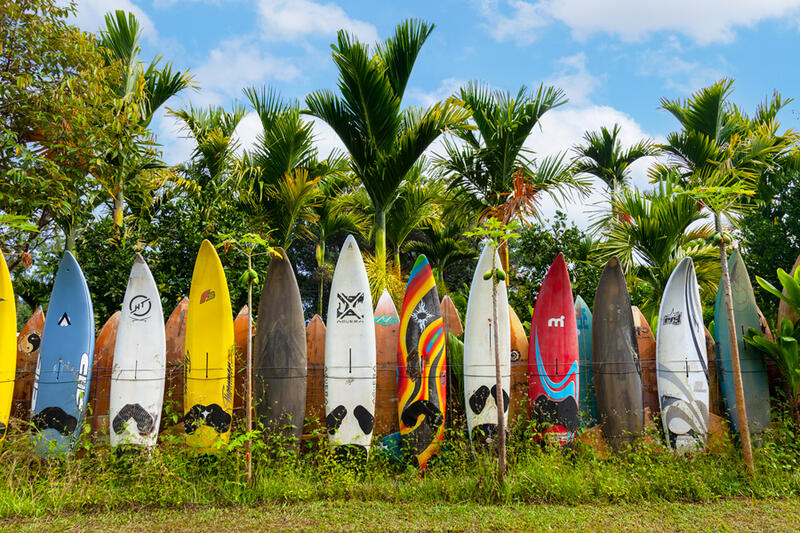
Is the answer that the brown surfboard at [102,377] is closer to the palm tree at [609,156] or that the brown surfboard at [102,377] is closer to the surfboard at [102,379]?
the surfboard at [102,379]

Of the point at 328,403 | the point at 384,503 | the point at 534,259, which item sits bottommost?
the point at 384,503

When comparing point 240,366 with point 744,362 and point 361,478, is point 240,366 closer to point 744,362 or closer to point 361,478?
point 361,478

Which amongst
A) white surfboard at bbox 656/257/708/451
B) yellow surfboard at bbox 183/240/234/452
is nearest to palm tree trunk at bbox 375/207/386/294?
yellow surfboard at bbox 183/240/234/452

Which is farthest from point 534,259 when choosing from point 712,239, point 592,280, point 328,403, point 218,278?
point 218,278

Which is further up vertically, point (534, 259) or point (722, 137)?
point (722, 137)

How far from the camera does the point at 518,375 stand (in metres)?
5.29

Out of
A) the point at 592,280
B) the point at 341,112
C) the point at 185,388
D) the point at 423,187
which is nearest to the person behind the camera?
the point at 185,388

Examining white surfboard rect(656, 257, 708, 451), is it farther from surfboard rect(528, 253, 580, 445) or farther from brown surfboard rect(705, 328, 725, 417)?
surfboard rect(528, 253, 580, 445)

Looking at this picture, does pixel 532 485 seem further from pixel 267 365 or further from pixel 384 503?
pixel 267 365

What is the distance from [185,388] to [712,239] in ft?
15.2

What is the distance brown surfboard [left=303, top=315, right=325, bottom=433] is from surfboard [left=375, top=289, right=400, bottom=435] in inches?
20.5

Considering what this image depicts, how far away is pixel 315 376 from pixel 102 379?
1.95 meters

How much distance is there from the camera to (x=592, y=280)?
24.1 ft

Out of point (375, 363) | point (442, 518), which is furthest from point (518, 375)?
point (442, 518)
